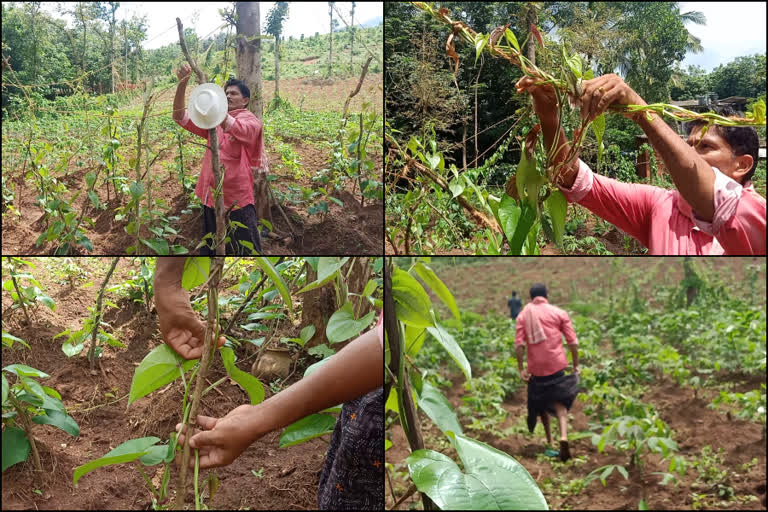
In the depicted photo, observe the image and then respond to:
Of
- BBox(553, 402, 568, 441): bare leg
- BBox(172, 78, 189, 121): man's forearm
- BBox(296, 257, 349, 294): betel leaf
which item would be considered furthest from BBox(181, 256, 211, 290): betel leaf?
BBox(553, 402, 568, 441): bare leg

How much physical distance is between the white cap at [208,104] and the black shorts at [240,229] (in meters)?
0.18

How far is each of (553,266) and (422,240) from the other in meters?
2.27

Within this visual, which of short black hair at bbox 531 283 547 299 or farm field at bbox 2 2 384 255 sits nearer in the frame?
farm field at bbox 2 2 384 255

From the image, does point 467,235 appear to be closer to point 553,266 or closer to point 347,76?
point 347,76

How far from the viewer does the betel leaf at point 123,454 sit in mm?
558

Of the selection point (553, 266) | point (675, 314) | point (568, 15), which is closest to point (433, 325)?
point (568, 15)

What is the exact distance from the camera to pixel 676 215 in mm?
746

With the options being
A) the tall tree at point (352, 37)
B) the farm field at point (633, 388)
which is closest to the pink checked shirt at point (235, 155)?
the tall tree at point (352, 37)

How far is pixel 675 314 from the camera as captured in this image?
2.41 m

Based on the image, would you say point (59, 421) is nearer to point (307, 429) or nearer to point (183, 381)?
point (183, 381)

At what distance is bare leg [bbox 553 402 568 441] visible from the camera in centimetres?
197

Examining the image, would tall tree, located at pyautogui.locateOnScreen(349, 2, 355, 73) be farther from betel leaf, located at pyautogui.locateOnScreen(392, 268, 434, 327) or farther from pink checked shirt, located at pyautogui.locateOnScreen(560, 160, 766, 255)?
betel leaf, located at pyautogui.locateOnScreen(392, 268, 434, 327)

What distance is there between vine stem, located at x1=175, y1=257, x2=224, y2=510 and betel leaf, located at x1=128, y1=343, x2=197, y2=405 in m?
0.06

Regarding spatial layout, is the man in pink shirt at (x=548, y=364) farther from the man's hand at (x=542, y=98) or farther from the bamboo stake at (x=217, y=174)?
the man's hand at (x=542, y=98)
